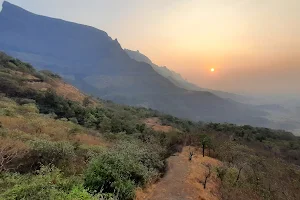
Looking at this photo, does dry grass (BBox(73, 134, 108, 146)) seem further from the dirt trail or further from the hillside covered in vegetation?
the dirt trail

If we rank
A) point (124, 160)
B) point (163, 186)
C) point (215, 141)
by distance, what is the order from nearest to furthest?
point (124, 160) < point (163, 186) < point (215, 141)

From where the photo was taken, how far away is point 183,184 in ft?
38.8

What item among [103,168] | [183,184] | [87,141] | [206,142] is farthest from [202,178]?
[87,141]

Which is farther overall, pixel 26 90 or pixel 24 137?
pixel 26 90

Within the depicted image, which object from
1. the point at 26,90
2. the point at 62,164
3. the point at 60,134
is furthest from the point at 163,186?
the point at 26,90

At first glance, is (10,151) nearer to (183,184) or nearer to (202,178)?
(183,184)

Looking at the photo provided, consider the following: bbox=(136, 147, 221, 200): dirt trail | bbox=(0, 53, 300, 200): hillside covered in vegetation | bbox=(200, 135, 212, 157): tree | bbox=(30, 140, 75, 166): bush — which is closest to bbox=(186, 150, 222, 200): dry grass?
bbox=(136, 147, 221, 200): dirt trail

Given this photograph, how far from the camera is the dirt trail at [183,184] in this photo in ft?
35.0

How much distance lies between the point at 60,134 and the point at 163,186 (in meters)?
7.60

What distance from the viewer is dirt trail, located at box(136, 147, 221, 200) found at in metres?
10.7

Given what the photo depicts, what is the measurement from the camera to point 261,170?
50.1 ft

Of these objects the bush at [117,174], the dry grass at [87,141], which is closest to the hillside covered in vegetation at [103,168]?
the bush at [117,174]

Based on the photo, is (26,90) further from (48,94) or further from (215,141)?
(215,141)

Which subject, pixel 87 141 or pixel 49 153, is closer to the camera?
pixel 49 153
